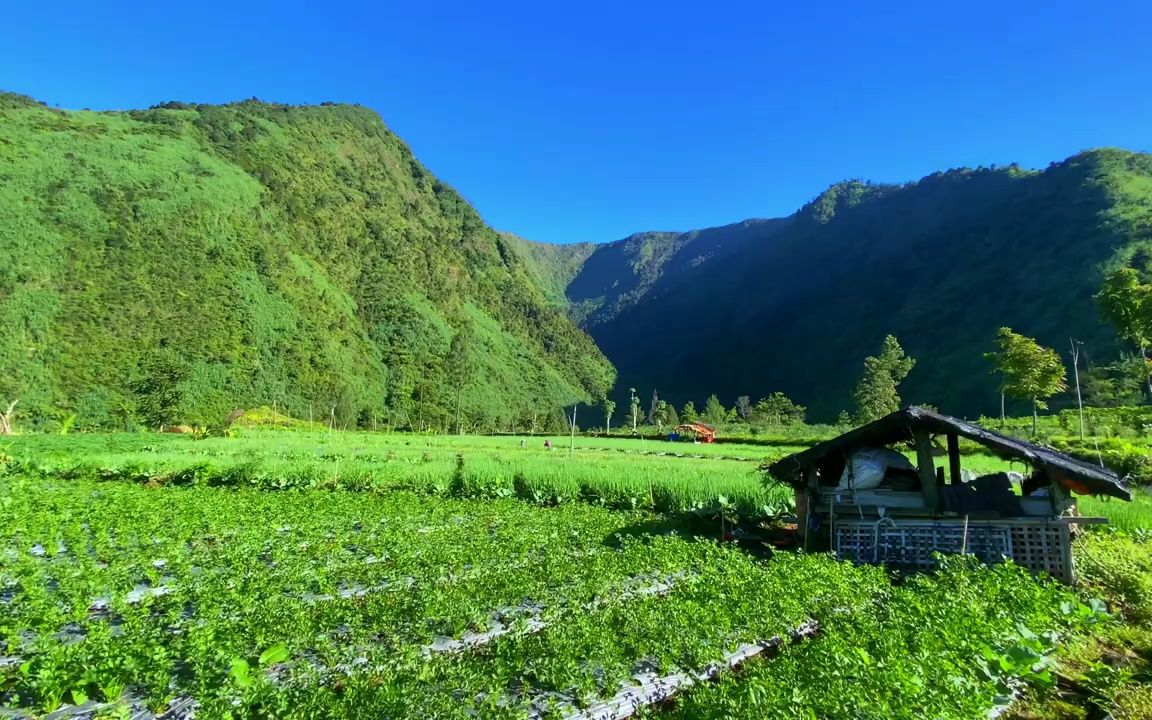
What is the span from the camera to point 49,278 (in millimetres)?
74500

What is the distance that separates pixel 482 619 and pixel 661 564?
4.22 meters

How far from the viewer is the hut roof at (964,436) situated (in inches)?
419

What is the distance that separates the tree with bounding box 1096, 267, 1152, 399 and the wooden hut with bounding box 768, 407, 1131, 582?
35.9 metres

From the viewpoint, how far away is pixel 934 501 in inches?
461

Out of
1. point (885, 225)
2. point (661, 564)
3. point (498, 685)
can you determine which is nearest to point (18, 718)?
point (498, 685)

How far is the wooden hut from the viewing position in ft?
35.3

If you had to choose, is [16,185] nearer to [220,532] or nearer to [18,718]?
[220,532]

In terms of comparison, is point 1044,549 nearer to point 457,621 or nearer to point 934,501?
point 934,501

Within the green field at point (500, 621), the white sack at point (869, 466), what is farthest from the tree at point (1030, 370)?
the white sack at point (869, 466)

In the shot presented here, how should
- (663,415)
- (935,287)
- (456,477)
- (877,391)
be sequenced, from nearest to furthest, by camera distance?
(456,477)
(877,391)
(663,415)
(935,287)

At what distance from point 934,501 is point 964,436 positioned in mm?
1367

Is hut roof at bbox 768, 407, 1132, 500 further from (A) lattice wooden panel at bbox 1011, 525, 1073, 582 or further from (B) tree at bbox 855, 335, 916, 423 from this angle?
(B) tree at bbox 855, 335, 916, 423

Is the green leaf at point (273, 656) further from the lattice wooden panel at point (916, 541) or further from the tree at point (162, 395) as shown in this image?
the tree at point (162, 395)

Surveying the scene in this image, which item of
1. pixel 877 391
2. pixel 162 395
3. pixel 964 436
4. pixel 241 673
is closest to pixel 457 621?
pixel 241 673
